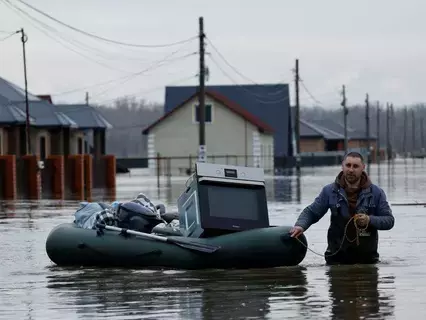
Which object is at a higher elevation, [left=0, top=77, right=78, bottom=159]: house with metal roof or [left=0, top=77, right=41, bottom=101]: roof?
[left=0, top=77, right=41, bottom=101]: roof

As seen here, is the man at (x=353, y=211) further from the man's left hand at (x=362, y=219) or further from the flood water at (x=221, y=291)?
the flood water at (x=221, y=291)

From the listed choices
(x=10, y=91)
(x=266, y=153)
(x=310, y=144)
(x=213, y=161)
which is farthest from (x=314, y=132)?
(x=10, y=91)

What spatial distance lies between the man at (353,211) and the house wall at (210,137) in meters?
76.3

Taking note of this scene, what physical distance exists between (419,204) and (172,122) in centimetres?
6235

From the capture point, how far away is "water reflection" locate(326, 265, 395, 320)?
1248 cm

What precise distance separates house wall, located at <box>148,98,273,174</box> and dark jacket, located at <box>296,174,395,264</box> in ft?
250

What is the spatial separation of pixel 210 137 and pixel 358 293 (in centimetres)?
8064

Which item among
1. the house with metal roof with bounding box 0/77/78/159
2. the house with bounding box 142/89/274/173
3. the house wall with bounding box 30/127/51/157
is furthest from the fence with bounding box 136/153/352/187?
the house wall with bounding box 30/127/51/157

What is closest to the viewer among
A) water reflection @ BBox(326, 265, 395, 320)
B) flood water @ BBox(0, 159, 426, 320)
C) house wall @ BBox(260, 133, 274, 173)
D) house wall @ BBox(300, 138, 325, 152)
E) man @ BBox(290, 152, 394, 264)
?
water reflection @ BBox(326, 265, 395, 320)

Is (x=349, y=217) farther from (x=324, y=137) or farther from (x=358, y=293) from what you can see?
(x=324, y=137)

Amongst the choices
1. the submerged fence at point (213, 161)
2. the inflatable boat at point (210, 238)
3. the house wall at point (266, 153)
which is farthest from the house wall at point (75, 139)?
the inflatable boat at point (210, 238)

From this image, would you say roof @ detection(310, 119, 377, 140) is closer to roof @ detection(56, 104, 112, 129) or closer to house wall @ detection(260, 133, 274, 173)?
house wall @ detection(260, 133, 274, 173)

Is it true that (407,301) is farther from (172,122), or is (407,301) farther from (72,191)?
(172,122)

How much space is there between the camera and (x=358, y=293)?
1405cm
